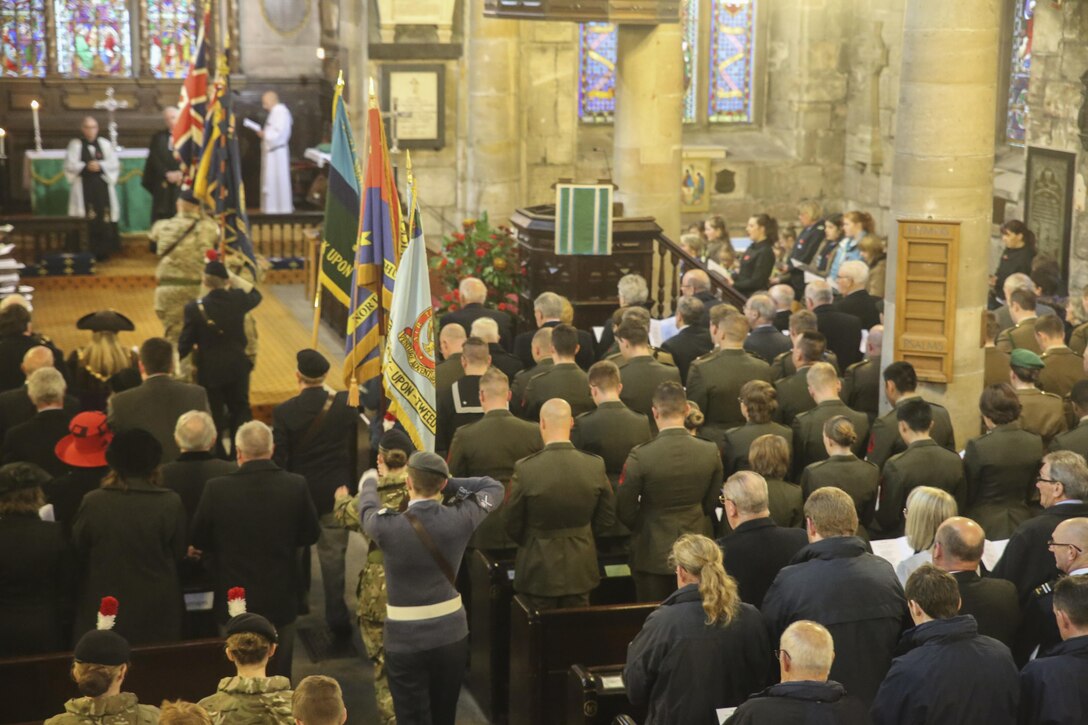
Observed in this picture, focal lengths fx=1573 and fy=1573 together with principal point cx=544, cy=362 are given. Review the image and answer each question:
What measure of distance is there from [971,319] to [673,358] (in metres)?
1.94

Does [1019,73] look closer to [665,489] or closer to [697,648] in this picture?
[665,489]

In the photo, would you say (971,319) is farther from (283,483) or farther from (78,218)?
(78,218)

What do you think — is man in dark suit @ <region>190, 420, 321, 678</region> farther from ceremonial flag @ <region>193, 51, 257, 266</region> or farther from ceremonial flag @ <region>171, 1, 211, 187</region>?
ceremonial flag @ <region>171, 1, 211, 187</region>

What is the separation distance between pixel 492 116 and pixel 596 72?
3.71 m

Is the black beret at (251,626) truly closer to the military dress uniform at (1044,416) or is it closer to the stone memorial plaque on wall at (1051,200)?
the military dress uniform at (1044,416)

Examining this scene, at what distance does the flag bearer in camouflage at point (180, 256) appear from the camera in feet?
41.2

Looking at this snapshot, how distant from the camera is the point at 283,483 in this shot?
24.0 feet

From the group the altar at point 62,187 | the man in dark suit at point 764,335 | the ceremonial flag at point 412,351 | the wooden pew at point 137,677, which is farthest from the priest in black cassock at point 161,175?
the wooden pew at point 137,677

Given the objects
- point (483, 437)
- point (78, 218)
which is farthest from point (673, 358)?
point (78, 218)

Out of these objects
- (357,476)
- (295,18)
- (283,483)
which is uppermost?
(295,18)

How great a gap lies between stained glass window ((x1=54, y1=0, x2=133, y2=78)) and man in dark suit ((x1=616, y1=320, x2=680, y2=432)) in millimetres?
15097

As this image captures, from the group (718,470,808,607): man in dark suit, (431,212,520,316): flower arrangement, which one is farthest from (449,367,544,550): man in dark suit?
(431,212,520,316): flower arrangement

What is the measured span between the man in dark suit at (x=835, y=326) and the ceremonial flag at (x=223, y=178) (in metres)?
4.68

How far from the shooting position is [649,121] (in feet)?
48.2
